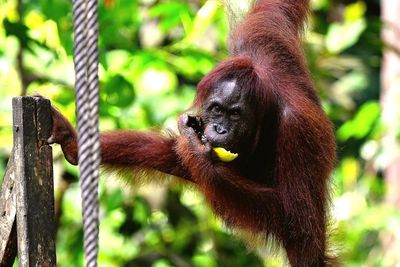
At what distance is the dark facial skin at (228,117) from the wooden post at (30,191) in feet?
2.66

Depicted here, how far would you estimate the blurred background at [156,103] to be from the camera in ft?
16.2

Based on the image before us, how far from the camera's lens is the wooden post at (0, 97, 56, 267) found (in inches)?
103

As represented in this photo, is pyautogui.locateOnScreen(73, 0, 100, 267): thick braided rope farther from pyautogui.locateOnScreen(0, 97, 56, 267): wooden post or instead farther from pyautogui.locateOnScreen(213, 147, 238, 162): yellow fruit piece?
pyautogui.locateOnScreen(213, 147, 238, 162): yellow fruit piece

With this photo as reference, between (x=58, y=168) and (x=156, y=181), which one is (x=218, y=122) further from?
(x=58, y=168)

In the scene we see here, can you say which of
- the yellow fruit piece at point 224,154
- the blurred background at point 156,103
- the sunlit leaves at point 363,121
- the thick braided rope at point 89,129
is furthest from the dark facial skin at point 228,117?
the sunlit leaves at point 363,121

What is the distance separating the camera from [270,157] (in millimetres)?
3574

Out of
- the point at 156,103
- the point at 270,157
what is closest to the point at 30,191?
the point at 270,157

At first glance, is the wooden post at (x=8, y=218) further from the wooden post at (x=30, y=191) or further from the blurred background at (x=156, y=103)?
the blurred background at (x=156, y=103)

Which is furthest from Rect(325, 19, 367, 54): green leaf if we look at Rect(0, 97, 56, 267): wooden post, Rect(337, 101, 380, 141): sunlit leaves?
Rect(0, 97, 56, 267): wooden post

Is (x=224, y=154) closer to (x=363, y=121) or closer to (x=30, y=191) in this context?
(x=30, y=191)

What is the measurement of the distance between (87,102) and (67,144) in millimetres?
1235

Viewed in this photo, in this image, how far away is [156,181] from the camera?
3.88 m

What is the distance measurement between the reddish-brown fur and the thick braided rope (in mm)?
1126

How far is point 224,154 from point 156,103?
230 centimetres
